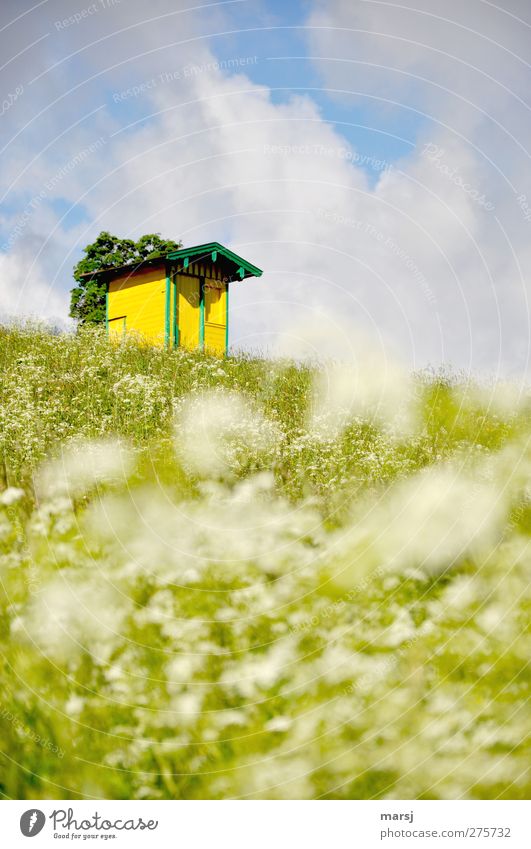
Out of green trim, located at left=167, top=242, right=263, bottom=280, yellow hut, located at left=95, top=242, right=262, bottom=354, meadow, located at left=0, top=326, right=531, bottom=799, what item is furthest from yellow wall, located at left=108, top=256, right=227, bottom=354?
meadow, located at left=0, top=326, right=531, bottom=799

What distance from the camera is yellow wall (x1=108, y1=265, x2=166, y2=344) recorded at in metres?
18.0

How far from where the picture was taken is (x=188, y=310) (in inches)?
719

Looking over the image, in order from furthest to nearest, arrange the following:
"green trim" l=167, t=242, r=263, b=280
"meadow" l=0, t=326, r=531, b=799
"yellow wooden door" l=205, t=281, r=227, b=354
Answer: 1. "yellow wooden door" l=205, t=281, r=227, b=354
2. "green trim" l=167, t=242, r=263, b=280
3. "meadow" l=0, t=326, r=531, b=799

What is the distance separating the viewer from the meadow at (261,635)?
4.07m

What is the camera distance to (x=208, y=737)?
161 inches

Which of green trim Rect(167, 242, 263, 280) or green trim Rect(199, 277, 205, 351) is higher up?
green trim Rect(167, 242, 263, 280)

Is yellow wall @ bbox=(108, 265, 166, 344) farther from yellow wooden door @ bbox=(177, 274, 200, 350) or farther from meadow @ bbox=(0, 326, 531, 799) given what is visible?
meadow @ bbox=(0, 326, 531, 799)

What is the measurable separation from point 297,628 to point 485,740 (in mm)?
1459

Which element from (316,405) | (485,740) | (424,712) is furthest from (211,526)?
(316,405)

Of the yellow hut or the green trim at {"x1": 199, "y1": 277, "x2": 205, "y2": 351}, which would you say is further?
the green trim at {"x1": 199, "y1": 277, "x2": 205, "y2": 351}

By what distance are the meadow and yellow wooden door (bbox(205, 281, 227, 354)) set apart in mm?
13220

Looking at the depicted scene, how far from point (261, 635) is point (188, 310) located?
14.9 metres

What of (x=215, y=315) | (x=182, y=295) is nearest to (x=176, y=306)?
(x=182, y=295)

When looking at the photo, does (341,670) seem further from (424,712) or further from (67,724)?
(67,724)
